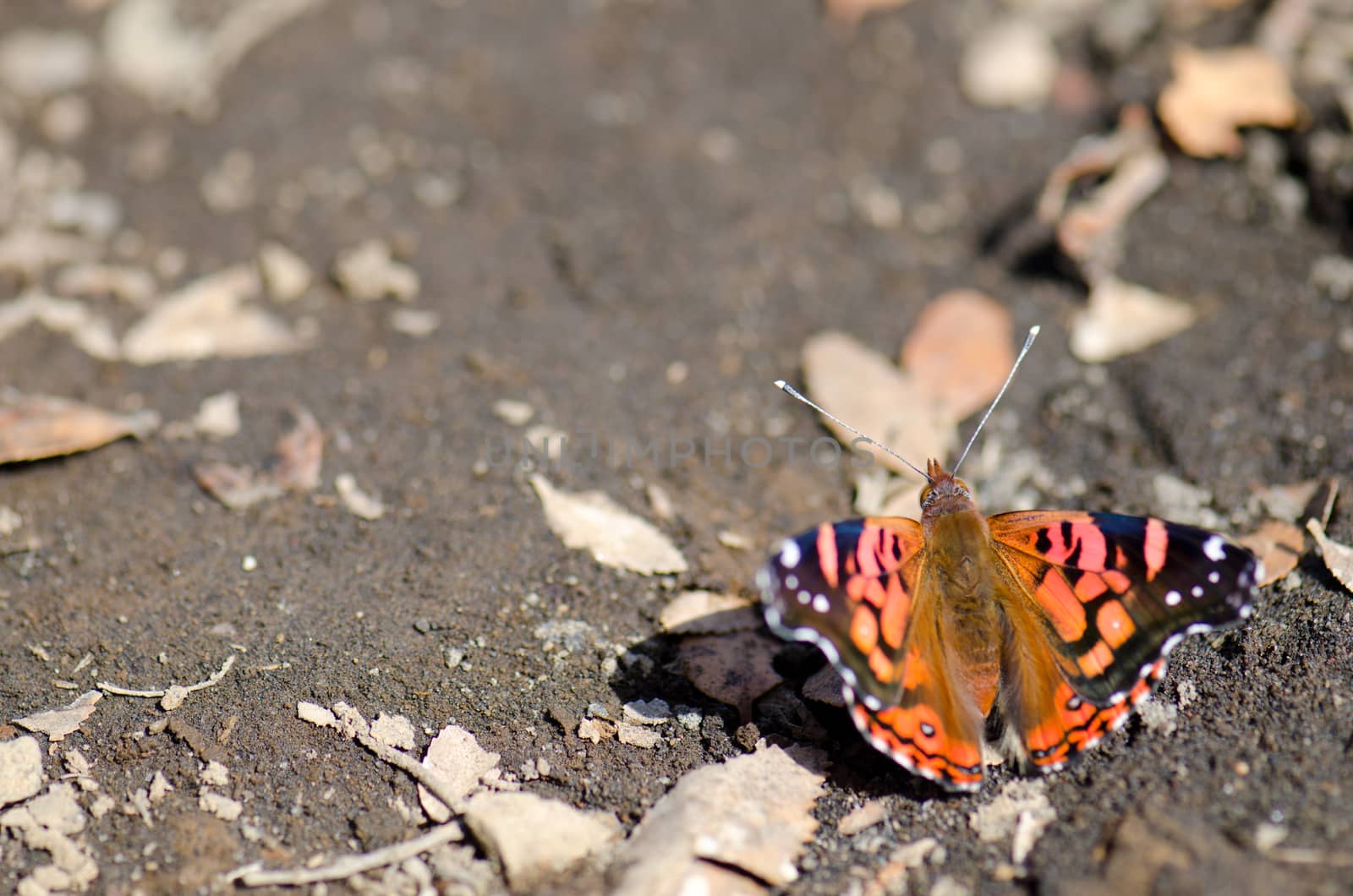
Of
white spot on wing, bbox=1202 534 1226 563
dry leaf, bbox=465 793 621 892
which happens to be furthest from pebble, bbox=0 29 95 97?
white spot on wing, bbox=1202 534 1226 563

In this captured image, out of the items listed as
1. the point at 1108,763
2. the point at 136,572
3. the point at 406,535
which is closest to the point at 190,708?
the point at 136,572

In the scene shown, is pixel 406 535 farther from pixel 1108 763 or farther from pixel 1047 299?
pixel 1047 299

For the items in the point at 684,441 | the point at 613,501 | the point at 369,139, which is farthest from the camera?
the point at 369,139

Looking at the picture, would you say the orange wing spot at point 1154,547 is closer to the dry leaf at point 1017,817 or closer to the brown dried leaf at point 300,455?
the dry leaf at point 1017,817

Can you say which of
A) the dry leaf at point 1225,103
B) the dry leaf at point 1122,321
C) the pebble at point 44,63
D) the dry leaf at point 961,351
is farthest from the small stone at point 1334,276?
the pebble at point 44,63

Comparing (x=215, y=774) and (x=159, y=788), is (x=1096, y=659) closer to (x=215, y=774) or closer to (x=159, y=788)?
(x=215, y=774)

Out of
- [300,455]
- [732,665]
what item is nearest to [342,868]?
[732,665]
